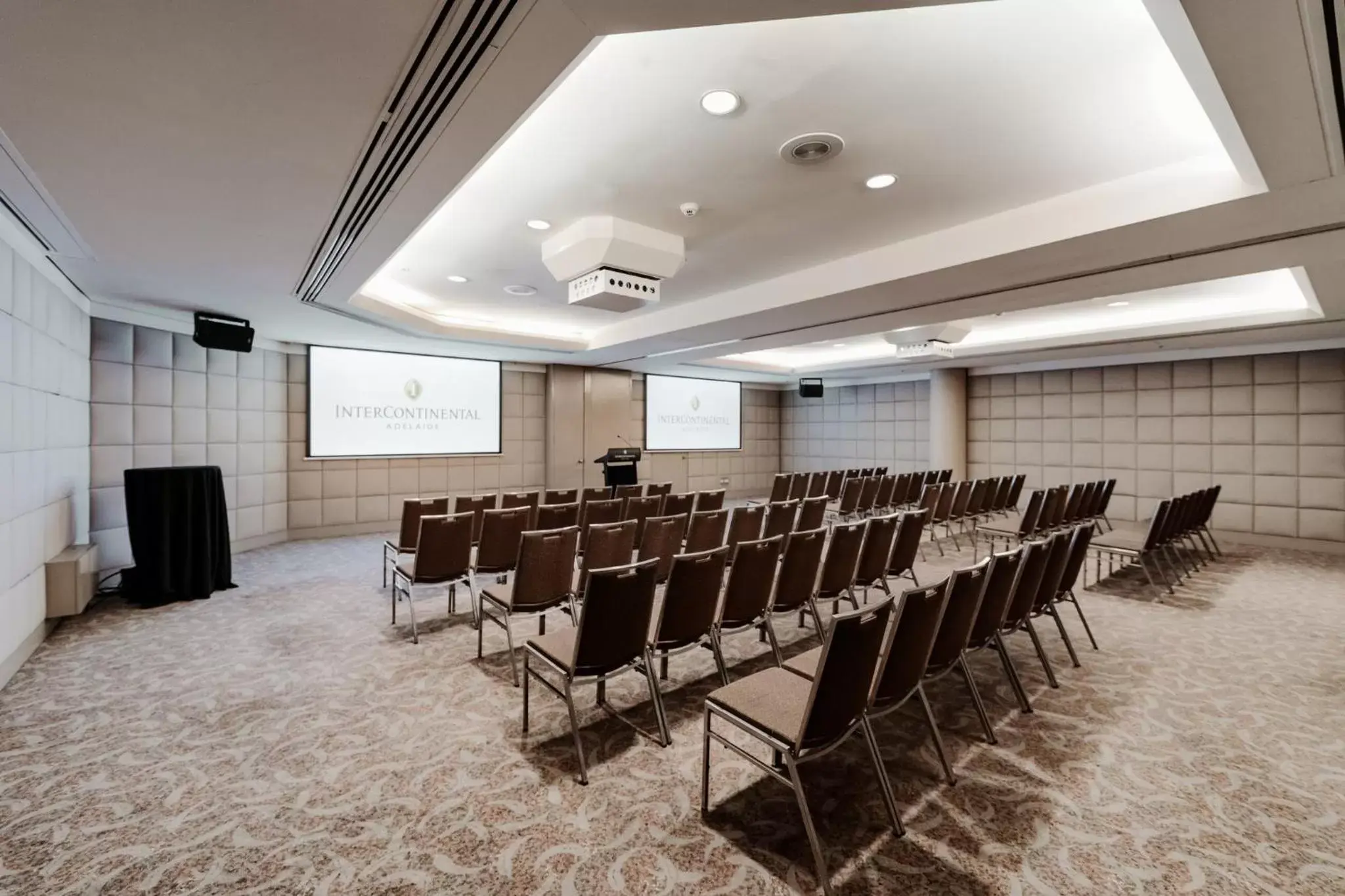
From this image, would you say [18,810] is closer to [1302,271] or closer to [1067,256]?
[1067,256]

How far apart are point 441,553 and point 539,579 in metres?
1.12

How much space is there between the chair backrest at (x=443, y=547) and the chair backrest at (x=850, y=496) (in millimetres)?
5320

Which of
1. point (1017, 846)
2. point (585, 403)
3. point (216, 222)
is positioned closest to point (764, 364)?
point (585, 403)

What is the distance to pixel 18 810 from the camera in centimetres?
231

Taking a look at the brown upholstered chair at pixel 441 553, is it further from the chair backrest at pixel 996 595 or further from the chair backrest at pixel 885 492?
the chair backrest at pixel 885 492

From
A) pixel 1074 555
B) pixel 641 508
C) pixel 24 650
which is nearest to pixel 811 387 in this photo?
pixel 641 508

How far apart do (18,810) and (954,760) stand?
4056 mm

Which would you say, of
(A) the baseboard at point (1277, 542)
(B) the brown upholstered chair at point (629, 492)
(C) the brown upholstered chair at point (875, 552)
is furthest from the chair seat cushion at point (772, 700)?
(A) the baseboard at point (1277, 542)

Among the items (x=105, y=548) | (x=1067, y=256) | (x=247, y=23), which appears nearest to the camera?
(x=247, y=23)

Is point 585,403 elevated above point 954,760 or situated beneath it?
elevated above

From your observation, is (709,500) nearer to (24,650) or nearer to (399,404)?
(24,650)

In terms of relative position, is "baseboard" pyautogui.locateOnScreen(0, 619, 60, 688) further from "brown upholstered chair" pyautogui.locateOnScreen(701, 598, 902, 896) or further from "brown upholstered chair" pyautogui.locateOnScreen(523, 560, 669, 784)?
"brown upholstered chair" pyautogui.locateOnScreen(701, 598, 902, 896)

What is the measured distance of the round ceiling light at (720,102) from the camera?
2811mm

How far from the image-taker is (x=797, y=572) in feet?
11.5
